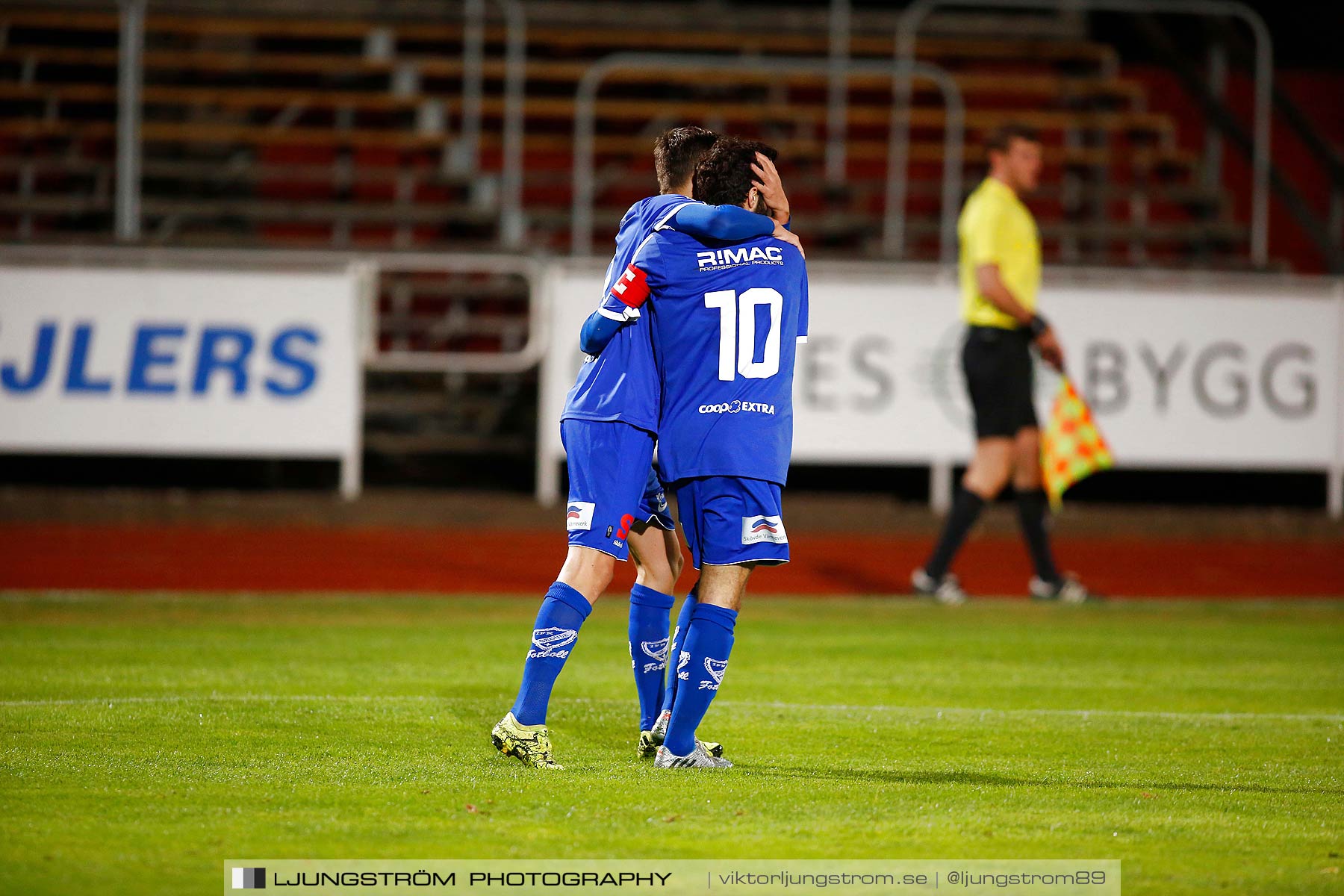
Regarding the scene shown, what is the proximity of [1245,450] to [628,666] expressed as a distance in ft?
25.6

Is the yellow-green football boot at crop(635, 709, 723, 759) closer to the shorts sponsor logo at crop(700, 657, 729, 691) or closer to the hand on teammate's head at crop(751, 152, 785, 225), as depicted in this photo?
the shorts sponsor logo at crop(700, 657, 729, 691)

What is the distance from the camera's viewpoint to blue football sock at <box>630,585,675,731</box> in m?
5.52

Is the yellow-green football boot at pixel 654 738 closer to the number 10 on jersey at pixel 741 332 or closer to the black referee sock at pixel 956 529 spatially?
the number 10 on jersey at pixel 741 332

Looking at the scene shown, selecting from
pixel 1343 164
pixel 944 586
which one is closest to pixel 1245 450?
pixel 944 586

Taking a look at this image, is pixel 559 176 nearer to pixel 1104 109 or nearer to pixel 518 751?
pixel 1104 109

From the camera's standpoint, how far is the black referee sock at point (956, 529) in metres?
9.86

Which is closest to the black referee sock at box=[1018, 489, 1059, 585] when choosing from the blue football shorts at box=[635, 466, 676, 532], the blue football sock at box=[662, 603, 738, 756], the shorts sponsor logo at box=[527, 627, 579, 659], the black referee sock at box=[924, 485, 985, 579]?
the black referee sock at box=[924, 485, 985, 579]

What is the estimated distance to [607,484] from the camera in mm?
5227

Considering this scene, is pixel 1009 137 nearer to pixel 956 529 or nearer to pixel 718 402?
pixel 956 529

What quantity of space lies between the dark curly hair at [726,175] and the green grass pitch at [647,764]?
184cm

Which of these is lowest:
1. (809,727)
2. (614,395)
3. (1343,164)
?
(809,727)

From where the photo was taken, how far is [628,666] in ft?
24.8

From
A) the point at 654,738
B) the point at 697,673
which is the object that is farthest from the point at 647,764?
the point at 697,673

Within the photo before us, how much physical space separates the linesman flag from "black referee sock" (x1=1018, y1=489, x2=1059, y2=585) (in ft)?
1.73
